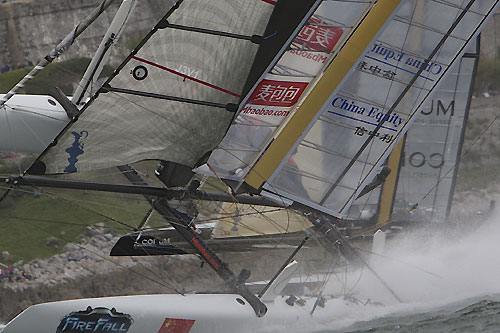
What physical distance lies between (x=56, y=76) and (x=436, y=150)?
7979 mm

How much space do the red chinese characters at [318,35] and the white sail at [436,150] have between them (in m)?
4.88

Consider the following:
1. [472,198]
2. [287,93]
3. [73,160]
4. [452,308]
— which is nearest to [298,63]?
[287,93]

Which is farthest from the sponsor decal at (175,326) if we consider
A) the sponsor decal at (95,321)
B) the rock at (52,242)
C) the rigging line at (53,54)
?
the rock at (52,242)

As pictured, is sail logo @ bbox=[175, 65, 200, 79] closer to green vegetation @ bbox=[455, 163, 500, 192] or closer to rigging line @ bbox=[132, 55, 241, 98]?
rigging line @ bbox=[132, 55, 241, 98]

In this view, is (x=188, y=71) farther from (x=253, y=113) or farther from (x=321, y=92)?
(x=321, y=92)

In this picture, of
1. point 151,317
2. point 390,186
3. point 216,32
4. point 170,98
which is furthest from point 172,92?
point 390,186

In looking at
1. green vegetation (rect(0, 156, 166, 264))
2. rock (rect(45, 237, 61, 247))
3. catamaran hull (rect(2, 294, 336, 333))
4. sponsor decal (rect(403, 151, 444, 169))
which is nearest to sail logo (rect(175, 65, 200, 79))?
catamaran hull (rect(2, 294, 336, 333))

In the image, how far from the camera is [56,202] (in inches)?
613

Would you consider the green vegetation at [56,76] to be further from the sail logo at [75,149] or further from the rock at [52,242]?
the sail logo at [75,149]

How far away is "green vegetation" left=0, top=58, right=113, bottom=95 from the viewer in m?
17.0

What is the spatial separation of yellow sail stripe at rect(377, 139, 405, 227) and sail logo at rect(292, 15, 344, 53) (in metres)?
4.60

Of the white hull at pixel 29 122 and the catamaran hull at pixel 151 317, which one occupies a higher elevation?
the white hull at pixel 29 122

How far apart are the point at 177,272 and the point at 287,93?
5678 mm

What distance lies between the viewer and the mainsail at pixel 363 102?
9219mm
